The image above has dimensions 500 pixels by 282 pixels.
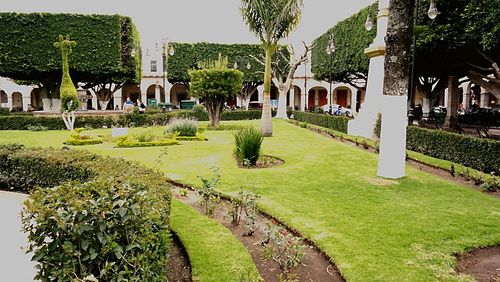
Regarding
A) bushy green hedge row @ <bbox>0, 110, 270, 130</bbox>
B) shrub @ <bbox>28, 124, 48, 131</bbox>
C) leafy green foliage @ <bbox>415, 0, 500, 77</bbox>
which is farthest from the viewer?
bushy green hedge row @ <bbox>0, 110, 270, 130</bbox>

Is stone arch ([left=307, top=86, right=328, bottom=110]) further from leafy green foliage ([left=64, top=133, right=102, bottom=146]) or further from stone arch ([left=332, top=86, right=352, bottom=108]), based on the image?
leafy green foliage ([left=64, top=133, right=102, bottom=146])

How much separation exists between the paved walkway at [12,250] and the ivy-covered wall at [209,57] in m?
33.0

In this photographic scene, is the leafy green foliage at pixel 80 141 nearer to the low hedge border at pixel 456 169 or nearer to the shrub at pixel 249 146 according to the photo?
the shrub at pixel 249 146

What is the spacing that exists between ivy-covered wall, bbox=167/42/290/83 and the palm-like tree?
2144 centimetres

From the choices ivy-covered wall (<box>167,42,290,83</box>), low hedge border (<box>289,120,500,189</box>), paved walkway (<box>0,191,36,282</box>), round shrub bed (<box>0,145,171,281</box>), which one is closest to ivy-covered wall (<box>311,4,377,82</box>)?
ivy-covered wall (<box>167,42,290,83</box>)

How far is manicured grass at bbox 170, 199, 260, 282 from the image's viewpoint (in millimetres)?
4094

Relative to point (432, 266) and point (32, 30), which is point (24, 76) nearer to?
point (32, 30)

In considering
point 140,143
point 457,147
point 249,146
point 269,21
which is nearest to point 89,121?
point 140,143

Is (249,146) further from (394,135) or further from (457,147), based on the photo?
(457,147)

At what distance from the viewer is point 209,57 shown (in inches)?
1511

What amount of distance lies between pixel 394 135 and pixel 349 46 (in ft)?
Result: 64.9

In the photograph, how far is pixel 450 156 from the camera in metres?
11.3

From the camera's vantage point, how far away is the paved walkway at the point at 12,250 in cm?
410

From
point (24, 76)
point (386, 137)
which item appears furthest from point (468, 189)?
point (24, 76)
